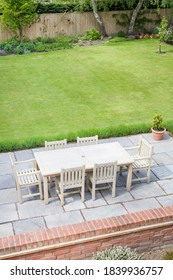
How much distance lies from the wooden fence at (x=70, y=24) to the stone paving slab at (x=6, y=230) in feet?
53.8

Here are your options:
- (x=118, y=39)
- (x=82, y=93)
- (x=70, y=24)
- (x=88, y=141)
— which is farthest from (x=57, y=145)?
(x=70, y=24)

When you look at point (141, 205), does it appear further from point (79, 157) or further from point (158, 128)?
point (158, 128)

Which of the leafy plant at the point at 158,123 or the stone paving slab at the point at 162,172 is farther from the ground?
the leafy plant at the point at 158,123

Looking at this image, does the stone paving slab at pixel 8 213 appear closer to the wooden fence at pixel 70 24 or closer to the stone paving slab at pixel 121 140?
the stone paving slab at pixel 121 140

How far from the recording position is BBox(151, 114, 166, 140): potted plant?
10516mm

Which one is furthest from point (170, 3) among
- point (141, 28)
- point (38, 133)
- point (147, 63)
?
point (38, 133)

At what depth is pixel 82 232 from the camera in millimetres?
6555

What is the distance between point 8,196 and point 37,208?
78 centimetres

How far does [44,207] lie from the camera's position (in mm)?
7723

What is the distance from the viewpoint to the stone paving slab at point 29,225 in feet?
23.2

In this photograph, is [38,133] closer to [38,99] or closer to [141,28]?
[38,99]

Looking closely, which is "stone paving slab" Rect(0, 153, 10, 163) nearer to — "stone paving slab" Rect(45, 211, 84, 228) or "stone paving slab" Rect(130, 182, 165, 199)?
"stone paving slab" Rect(45, 211, 84, 228)

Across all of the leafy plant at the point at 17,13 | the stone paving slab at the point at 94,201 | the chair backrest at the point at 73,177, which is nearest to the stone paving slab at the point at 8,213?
the chair backrest at the point at 73,177
